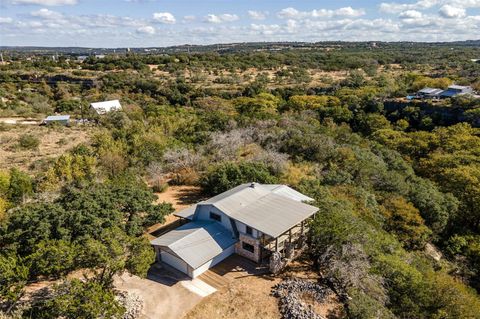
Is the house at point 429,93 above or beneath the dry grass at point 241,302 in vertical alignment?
above

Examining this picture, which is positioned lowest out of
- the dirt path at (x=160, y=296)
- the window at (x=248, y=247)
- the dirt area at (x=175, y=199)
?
the dirt path at (x=160, y=296)

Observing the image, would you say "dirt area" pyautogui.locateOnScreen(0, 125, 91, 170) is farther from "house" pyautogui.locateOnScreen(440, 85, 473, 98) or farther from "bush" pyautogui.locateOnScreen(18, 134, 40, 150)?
"house" pyautogui.locateOnScreen(440, 85, 473, 98)

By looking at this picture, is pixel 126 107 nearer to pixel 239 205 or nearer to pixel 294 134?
pixel 294 134

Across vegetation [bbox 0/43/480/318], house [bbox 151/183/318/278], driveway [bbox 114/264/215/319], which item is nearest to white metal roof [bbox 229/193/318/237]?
house [bbox 151/183/318/278]

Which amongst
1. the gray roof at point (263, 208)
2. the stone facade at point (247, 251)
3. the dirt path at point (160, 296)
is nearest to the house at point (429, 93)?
the gray roof at point (263, 208)

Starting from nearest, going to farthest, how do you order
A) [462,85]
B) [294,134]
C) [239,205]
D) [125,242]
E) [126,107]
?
[125,242] < [239,205] < [294,134] < [126,107] < [462,85]

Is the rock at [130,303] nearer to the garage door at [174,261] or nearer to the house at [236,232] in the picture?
the garage door at [174,261]

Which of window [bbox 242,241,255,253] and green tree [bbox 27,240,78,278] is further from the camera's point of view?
window [bbox 242,241,255,253]

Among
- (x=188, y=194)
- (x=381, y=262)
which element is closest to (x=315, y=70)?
(x=188, y=194)

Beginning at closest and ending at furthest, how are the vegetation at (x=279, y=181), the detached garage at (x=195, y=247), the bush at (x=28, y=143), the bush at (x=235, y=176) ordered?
the vegetation at (x=279, y=181) → the detached garage at (x=195, y=247) → the bush at (x=235, y=176) → the bush at (x=28, y=143)
